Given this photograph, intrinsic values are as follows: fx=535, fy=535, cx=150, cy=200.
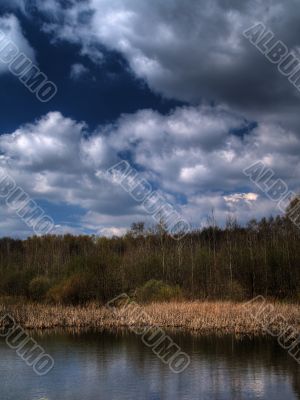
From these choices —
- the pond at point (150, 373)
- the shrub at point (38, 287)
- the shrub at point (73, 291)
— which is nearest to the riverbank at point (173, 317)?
the pond at point (150, 373)

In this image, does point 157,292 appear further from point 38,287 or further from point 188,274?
point 38,287

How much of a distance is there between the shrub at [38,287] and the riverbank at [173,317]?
7474 millimetres

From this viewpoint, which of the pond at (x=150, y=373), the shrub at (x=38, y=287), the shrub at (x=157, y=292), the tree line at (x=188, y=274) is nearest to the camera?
the pond at (x=150, y=373)

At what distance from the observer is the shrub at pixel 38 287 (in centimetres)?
3716

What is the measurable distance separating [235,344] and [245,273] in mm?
14300

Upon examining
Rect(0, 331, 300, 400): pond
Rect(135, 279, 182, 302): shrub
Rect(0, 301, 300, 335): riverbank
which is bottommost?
Rect(0, 331, 300, 400): pond

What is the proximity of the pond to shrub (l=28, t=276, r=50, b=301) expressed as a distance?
15.3m

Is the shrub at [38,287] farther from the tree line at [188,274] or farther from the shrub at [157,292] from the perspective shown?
the shrub at [157,292]

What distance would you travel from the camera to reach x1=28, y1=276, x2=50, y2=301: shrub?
122 ft

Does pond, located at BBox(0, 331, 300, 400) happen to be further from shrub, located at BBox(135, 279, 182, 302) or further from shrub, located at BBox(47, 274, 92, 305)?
shrub, located at BBox(47, 274, 92, 305)

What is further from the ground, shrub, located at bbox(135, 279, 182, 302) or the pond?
shrub, located at bbox(135, 279, 182, 302)

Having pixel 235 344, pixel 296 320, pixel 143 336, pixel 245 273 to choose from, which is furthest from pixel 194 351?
pixel 245 273

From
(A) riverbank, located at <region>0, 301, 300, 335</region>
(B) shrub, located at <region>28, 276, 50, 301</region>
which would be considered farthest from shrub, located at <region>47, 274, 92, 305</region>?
(A) riverbank, located at <region>0, 301, 300, 335</region>

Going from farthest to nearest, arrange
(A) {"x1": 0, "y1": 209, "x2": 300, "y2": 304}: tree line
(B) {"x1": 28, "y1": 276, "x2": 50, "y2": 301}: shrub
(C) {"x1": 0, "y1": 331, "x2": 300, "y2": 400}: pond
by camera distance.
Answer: (B) {"x1": 28, "y1": 276, "x2": 50, "y2": 301}: shrub < (A) {"x1": 0, "y1": 209, "x2": 300, "y2": 304}: tree line < (C) {"x1": 0, "y1": 331, "x2": 300, "y2": 400}: pond
